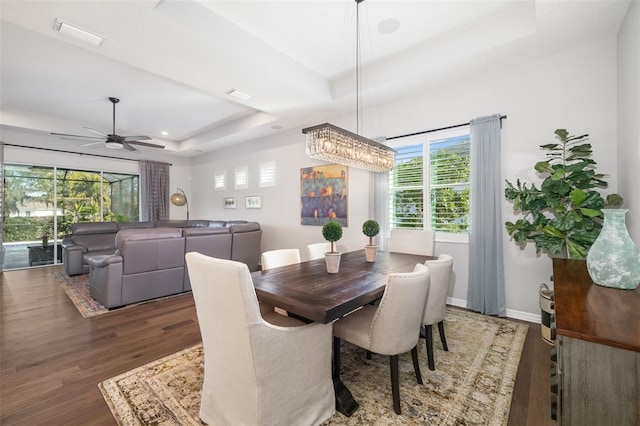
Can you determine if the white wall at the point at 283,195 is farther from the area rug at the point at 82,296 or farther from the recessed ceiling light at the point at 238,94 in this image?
the area rug at the point at 82,296

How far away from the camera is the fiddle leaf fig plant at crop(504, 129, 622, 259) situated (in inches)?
90.9

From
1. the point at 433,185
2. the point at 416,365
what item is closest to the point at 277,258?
the point at 416,365

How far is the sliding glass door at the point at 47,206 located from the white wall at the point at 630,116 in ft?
28.3

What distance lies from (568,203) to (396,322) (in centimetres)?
247

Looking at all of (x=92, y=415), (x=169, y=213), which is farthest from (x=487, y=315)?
(x=169, y=213)

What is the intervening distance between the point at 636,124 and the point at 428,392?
2463mm

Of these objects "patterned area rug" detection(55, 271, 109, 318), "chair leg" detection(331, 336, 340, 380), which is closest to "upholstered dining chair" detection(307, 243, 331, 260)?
"chair leg" detection(331, 336, 340, 380)

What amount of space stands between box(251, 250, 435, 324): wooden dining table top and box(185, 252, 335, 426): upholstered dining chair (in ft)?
0.45

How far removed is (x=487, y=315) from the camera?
10.3ft

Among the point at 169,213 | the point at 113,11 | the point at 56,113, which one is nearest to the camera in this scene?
the point at 113,11

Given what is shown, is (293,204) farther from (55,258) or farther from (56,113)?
(55,258)

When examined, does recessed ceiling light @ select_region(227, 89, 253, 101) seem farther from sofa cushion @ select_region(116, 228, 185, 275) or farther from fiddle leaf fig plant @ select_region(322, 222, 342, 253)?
fiddle leaf fig plant @ select_region(322, 222, 342, 253)

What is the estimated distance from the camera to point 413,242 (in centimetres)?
328

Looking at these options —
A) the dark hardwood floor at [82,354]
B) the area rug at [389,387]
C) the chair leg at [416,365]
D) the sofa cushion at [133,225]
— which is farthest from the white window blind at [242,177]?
the chair leg at [416,365]
